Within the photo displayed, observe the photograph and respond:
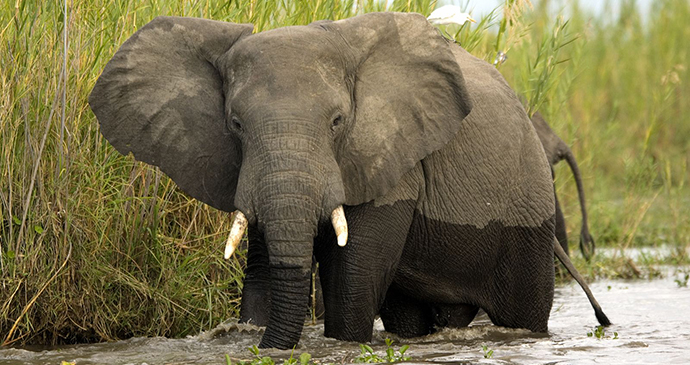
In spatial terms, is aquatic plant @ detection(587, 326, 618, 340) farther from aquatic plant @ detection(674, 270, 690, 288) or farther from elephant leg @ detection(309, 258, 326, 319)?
aquatic plant @ detection(674, 270, 690, 288)

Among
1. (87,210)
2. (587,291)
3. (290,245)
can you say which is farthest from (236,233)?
(587,291)

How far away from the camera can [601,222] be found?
10547 millimetres

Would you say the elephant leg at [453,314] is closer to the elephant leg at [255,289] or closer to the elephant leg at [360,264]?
the elephant leg at [360,264]

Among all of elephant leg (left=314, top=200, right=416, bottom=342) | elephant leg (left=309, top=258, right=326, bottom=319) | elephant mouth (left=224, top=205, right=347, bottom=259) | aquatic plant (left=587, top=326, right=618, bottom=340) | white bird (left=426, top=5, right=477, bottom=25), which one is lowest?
elephant leg (left=309, top=258, right=326, bottom=319)

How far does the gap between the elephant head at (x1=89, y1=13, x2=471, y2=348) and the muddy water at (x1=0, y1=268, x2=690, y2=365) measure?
52 centimetres

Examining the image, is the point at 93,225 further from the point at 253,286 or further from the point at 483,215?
the point at 483,215

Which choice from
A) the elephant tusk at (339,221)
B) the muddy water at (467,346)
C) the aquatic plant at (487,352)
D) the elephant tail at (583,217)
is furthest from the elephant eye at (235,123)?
the elephant tail at (583,217)

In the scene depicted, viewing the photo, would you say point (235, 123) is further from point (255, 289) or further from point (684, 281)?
point (684, 281)

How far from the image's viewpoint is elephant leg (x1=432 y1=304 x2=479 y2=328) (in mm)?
6426

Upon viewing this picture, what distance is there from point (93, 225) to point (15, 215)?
40 cm

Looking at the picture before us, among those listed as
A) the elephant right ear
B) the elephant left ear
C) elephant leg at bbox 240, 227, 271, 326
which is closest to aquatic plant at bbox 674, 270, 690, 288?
the elephant left ear

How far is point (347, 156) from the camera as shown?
5434 millimetres

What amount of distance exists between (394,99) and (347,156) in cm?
39

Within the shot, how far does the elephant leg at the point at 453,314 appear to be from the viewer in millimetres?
6426
